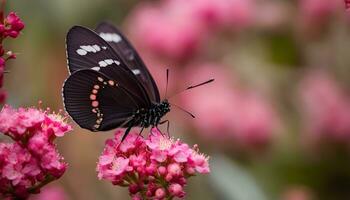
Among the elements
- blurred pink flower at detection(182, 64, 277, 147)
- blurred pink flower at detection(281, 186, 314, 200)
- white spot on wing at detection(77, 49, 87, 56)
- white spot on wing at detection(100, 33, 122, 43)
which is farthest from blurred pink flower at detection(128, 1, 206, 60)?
white spot on wing at detection(77, 49, 87, 56)

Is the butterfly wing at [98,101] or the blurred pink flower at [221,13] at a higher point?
the butterfly wing at [98,101]

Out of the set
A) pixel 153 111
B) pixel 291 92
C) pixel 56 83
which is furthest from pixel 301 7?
pixel 153 111

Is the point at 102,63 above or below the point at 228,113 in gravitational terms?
above

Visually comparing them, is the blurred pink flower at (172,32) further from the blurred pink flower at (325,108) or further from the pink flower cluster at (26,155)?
the pink flower cluster at (26,155)

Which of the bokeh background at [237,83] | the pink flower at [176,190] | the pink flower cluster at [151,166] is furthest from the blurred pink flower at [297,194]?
the pink flower at [176,190]

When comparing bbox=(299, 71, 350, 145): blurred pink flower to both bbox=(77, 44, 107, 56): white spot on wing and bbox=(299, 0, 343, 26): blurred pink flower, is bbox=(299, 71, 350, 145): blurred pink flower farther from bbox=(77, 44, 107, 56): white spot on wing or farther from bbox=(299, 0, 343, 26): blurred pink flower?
bbox=(77, 44, 107, 56): white spot on wing

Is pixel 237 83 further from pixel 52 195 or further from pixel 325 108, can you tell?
pixel 52 195

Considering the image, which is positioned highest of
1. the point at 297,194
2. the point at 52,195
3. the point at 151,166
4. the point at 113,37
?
the point at 113,37

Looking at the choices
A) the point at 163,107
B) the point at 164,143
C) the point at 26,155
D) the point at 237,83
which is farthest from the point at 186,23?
the point at 26,155
